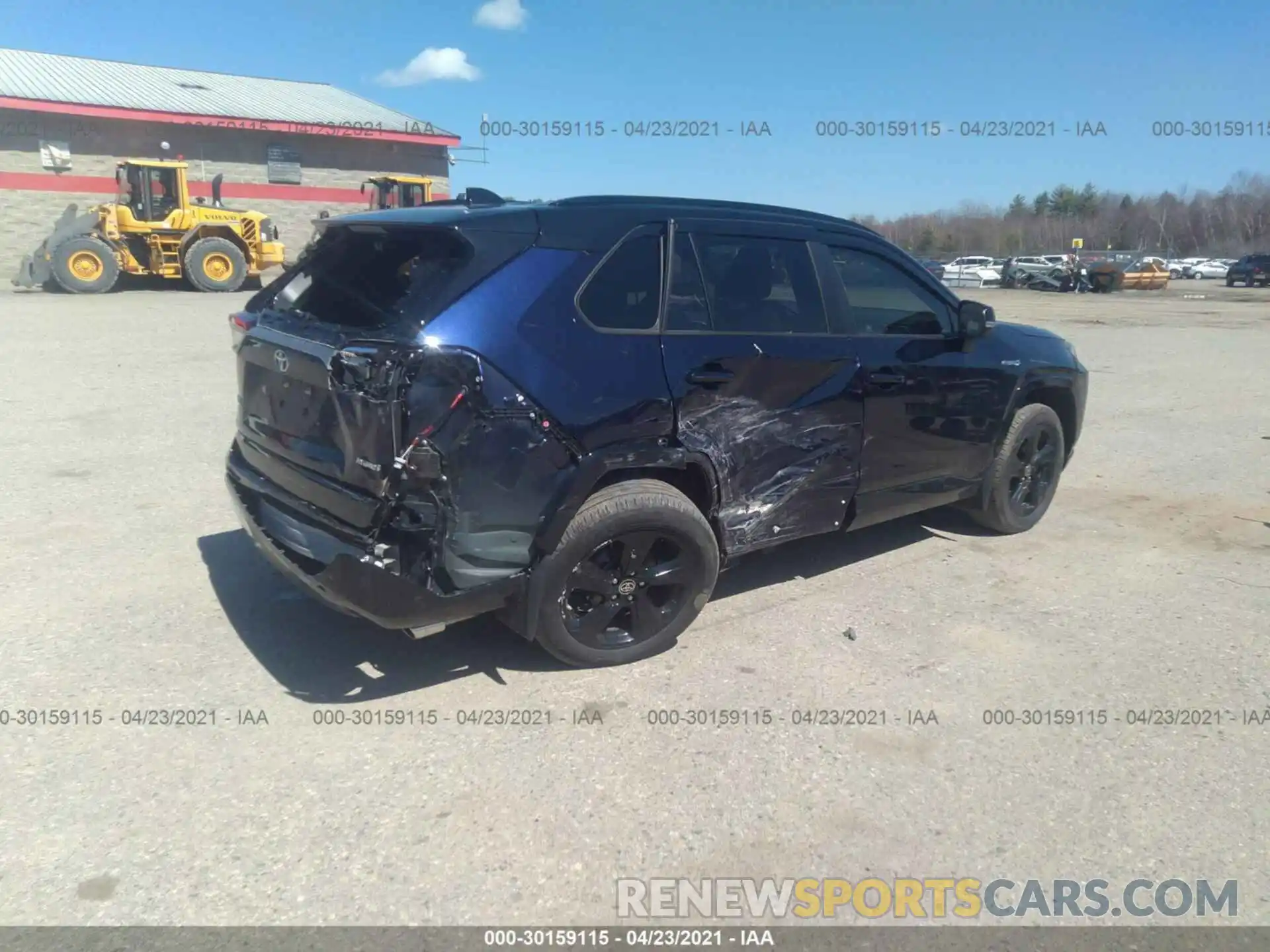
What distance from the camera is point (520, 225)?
3514mm

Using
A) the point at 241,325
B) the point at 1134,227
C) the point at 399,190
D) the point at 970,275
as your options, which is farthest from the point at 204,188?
the point at 1134,227

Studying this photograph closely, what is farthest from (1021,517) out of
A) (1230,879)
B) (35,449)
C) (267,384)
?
(35,449)

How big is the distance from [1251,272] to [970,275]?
15181mm

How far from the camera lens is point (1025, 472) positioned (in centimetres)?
564

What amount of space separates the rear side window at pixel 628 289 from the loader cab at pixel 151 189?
21.8 meters

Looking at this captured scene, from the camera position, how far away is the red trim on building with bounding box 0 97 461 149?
91.1 feet

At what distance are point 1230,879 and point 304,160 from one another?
114ft

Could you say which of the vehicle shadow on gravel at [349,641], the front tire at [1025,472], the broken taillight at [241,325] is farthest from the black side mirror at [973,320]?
the broken taillight at [241,325]

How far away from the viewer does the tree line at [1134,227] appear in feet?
270

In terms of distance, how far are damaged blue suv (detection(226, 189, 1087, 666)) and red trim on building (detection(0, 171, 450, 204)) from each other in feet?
94.6

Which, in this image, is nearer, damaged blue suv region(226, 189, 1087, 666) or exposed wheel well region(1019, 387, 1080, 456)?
damaged blue suv region(226, 189, 1087, 666)

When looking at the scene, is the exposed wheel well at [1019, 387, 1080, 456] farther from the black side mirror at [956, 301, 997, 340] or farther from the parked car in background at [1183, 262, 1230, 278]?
the parked car in background at [1183, 262, 1230, 278]

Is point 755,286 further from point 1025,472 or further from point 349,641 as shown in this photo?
point 1025,472

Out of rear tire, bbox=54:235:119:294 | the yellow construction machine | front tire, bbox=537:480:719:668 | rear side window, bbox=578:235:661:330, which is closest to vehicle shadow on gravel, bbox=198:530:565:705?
front tire, bbox=537:480:719:668
